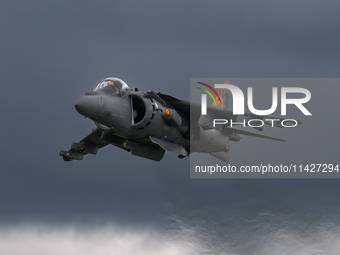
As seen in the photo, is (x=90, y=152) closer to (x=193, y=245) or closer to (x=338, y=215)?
(x=193, y=245)

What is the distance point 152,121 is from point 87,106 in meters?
2.83

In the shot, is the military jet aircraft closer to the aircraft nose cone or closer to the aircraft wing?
the aircraft nose cone

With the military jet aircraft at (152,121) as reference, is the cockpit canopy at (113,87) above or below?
above

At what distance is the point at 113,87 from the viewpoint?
63.9 feet

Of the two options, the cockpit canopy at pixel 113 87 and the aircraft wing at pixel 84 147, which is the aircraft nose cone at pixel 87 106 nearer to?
the cockpit canopy at pixel 113 87

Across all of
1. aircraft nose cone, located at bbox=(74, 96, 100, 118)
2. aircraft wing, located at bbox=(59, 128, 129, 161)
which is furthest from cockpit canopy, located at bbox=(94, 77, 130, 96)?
aircraft wing, located at bbox=(59, 128, 129, 161)

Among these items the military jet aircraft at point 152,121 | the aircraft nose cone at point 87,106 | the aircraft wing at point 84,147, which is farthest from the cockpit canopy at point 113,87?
the aircraft wing at point 84,147

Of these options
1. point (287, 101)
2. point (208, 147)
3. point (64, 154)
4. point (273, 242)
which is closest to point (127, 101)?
point (208, 147)

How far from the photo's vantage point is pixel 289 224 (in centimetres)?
2419

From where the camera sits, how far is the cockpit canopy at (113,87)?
19.4 meters

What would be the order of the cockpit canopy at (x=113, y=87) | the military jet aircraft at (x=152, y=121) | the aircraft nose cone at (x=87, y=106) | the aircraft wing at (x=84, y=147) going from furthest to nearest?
the aircraft wing at (x=84, y=147)
the cockpit canopy at (x=113, y=87)
the military jet aircraft at (x=152, y=121)
the aircraft nose cone at (x=87, y=106)

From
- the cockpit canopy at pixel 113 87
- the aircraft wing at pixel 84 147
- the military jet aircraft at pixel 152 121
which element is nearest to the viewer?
the military jet aircraft at pixel 152 121

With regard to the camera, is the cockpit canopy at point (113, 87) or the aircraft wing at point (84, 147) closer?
the cockpit canopy at point (113, 87)

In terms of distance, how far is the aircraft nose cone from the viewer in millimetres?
18266
